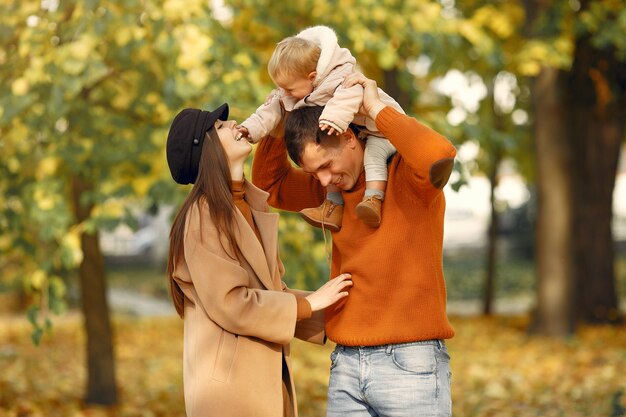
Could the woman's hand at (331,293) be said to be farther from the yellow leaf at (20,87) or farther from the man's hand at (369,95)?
the yellow leaf at (20,87)

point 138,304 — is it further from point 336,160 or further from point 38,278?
point 336,160

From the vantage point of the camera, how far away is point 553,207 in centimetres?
1108

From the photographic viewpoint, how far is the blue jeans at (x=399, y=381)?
9.57ft

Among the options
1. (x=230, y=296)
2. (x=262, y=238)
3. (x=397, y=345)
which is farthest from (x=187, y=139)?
(x=397, y=345)

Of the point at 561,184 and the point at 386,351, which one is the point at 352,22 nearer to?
the point at 386,351

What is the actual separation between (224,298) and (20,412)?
17.5 feet

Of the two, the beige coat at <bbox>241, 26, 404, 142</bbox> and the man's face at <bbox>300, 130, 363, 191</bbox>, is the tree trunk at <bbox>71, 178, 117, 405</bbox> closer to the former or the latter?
the beige coat at <bbox>241, 26, 404, 142</bbox>

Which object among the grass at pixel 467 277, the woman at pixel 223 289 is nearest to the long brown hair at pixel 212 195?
the woman at pixel 223 289

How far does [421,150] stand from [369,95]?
31 cm

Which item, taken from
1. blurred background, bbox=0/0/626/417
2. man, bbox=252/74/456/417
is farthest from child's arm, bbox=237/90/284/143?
blurred background, bbox=0/0/626/417

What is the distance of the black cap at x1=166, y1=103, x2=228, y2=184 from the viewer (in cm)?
294

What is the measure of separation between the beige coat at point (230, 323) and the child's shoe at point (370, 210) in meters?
0.35

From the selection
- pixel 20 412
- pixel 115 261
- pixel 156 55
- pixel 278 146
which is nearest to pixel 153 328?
pixel 20 412

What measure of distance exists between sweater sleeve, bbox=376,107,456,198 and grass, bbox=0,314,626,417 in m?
3.93
